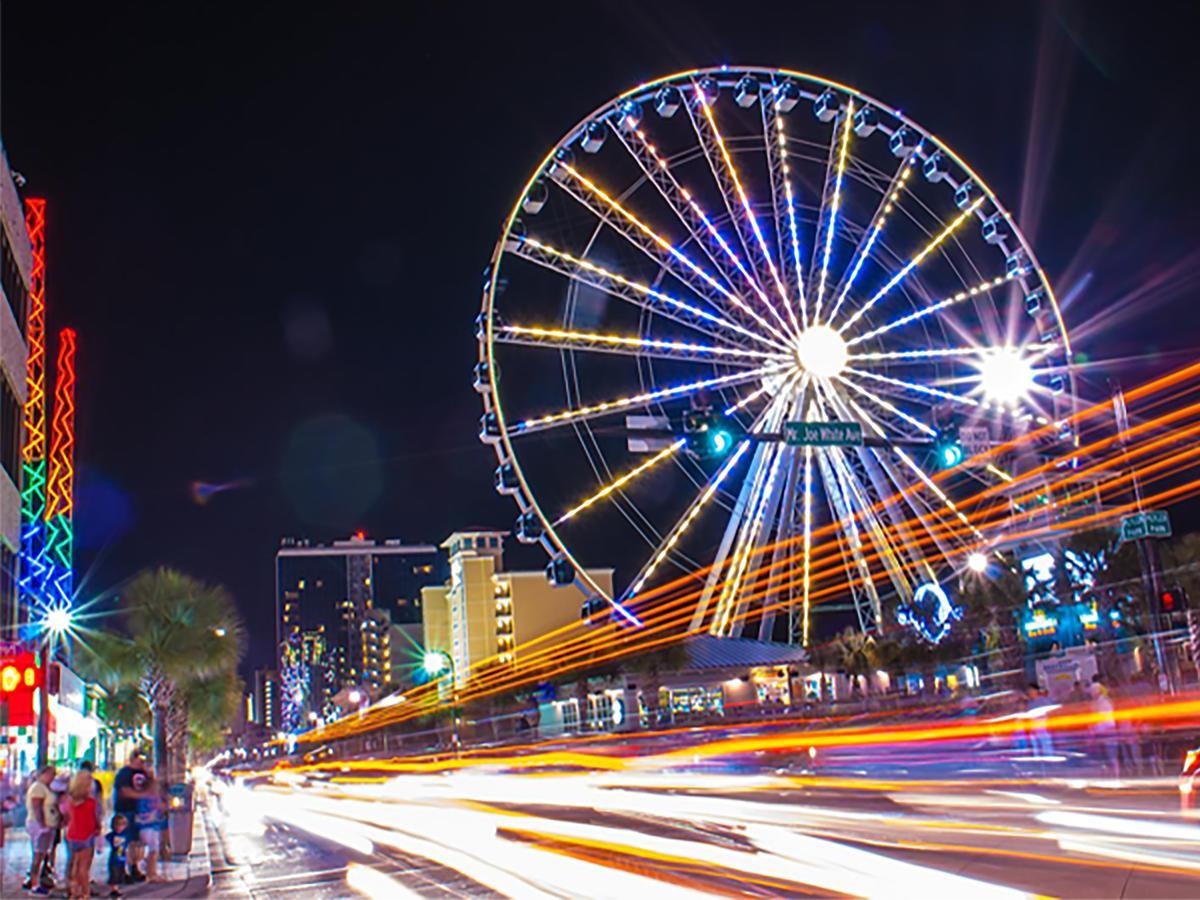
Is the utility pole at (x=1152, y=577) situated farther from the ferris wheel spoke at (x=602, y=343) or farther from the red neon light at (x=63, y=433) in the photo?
the red neon light at (x=63, y=433)

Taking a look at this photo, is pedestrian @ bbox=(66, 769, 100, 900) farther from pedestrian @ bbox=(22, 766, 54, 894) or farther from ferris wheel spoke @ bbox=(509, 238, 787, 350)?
ferris wheel spoke @ bbox=(509, 238, 787, 350)

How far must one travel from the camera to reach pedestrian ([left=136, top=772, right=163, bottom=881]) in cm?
1688

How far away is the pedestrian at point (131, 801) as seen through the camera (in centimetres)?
1670

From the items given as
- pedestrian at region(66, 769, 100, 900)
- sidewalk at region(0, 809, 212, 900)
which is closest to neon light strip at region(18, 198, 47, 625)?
sidewalk at region(0, 809, 212, 900)

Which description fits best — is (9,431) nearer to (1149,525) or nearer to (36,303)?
(36,303)

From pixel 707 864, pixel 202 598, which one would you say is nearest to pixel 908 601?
pixel 202 598

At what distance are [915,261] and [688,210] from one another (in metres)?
7.18

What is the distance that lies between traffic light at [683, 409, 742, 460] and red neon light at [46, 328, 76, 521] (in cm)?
4203

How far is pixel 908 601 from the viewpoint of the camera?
36.1 meters

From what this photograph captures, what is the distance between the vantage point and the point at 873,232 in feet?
119

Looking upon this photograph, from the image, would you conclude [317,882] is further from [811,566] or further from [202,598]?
[811,566]

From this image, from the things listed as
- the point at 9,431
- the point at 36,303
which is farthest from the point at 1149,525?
the point at 36,303

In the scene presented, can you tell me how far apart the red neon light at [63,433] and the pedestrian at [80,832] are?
1743 inches

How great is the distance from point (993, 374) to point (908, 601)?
7.17 m
